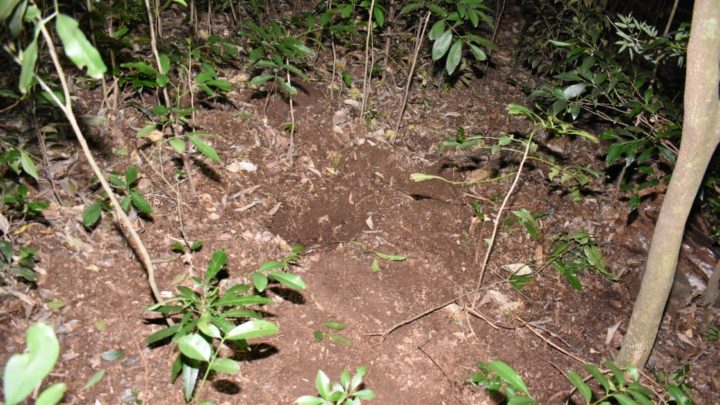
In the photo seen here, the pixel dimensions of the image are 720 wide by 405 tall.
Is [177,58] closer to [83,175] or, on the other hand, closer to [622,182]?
[83,175]

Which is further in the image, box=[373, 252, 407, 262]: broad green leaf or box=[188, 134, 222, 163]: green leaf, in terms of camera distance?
box=[373, 252, 407, 262]: broad green leaf

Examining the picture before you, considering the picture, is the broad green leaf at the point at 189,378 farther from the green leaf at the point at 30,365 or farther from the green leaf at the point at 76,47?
the green leaf at the point at 76,47

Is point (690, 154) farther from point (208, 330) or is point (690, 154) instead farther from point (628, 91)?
point (208, 330)

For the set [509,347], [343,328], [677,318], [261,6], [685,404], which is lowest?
[677,318]

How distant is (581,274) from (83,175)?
3017mm

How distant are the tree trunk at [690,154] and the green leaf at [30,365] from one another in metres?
2.19

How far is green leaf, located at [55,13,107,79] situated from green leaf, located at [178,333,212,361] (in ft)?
2.53

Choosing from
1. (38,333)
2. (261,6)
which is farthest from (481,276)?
(261,6)

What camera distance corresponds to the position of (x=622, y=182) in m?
3.60

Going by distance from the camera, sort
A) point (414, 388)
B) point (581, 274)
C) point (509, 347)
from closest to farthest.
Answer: point (414, 388) → point (509, 347) → point (581, 274)

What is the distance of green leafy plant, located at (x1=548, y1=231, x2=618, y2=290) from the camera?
3134mm

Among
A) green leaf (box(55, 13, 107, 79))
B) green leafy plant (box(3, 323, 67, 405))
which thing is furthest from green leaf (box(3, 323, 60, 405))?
green leaf (box(55, 13, 107, 79))

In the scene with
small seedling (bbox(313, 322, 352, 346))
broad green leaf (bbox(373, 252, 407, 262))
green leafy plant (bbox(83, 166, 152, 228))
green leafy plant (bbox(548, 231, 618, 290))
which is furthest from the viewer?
green leafy plant (bbox(548, 231, 618, 290))

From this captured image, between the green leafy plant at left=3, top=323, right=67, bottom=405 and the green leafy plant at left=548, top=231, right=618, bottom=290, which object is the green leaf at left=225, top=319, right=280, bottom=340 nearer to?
the green leafy plant at left=3, top=323, right=67, bottom=405
